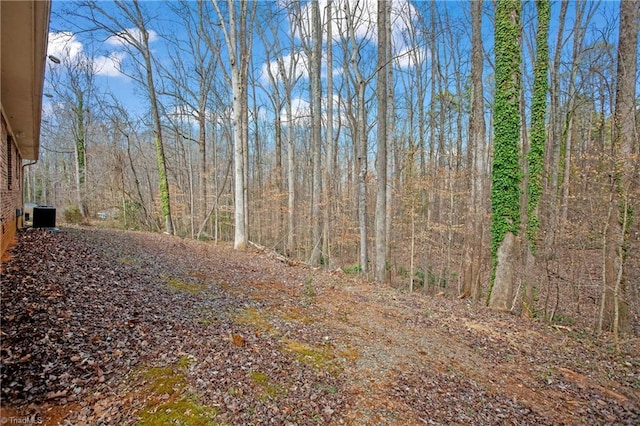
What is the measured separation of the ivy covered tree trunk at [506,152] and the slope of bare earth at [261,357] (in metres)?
1.33

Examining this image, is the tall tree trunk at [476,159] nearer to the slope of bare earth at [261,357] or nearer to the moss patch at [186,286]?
the slope of bare earth at [261,357]

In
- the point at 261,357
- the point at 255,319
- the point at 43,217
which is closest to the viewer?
the point at 261,357

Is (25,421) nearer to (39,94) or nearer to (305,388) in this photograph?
(305,388)

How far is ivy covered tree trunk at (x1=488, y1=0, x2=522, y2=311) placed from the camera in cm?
701

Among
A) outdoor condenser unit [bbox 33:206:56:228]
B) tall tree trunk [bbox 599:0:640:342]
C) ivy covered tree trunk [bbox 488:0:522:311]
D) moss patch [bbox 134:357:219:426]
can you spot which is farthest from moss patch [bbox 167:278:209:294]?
tall tree trunk [bbox 599:0:640:342]

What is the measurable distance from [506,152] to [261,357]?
6.88 m

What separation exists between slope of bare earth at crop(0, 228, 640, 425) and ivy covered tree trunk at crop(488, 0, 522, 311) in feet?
4.38

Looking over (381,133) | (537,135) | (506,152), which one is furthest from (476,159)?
(381,133)

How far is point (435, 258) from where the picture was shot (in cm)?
1519

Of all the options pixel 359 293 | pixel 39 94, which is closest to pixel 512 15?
pixel 359 293

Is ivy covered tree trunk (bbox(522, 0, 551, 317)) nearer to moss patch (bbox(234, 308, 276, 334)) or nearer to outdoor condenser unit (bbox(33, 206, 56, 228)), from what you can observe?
moss patch (bbox(234, 308, 276, 334))

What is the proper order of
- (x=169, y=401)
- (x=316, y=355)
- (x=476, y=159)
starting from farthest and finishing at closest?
(x=476, y=159), (x=316, y=355), (x=169, y=401)

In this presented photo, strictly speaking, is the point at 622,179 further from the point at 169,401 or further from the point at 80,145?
the point at 80,145

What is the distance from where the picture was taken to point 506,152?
7105 mm
